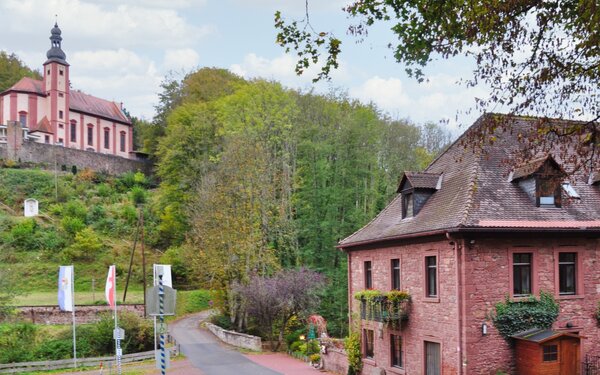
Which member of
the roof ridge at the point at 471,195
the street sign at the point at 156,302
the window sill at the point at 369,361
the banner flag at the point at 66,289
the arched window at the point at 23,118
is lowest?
the window sill at the point at 369,361

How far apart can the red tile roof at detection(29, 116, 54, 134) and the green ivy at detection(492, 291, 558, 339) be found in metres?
65.5

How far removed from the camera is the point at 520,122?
74.8 ft

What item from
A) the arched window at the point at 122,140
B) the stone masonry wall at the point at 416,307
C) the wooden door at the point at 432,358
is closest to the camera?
the stone masonry wall at the point at 416,307

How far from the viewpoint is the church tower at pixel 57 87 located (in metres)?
74.6

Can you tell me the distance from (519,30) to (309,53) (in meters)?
2.70

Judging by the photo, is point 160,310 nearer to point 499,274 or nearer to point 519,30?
point 519,30

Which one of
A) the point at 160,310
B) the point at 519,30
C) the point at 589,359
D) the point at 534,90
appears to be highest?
the point at 519,30

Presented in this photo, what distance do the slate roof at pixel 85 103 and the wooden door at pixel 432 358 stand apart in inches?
2531

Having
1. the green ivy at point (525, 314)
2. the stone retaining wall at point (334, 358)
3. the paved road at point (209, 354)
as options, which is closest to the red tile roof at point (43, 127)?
the paved road at point (209, 354)

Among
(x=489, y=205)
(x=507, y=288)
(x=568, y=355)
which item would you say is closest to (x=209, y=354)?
(x=507, y=288)

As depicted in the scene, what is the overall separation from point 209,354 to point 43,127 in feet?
167

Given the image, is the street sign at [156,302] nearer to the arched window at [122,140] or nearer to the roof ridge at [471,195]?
the roof ridge at [471,195]

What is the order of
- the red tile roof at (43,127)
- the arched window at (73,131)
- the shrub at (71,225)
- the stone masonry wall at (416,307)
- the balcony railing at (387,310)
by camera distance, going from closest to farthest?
the stone masonry wall at (416,307)
the balcony railing at (387,310)
the shrub at (71,225)
the red tile roof at (43,127)
the arched window at (73,131)

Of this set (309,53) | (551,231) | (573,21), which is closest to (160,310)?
(309,53)
